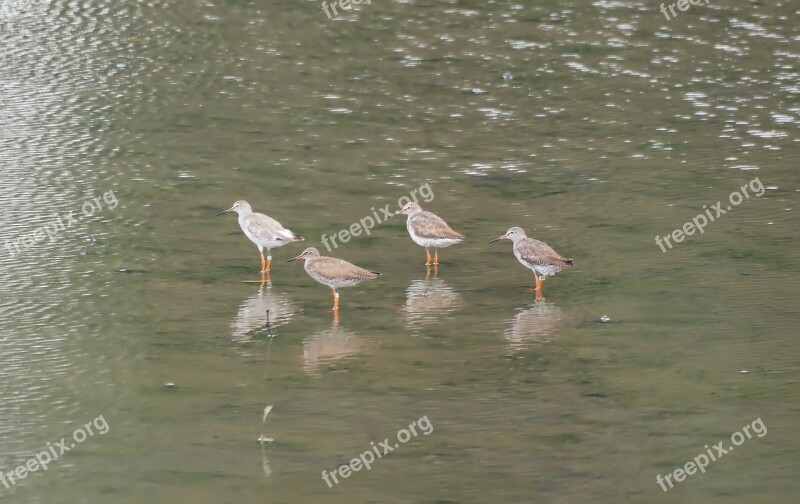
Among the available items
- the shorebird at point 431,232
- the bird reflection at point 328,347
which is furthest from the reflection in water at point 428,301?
the bird reflection at point 328,347

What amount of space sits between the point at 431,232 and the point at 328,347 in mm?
2746

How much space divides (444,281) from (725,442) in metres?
4.68

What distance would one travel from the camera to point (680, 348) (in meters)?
12.5

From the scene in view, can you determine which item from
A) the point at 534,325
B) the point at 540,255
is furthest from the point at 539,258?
the point at 534,325

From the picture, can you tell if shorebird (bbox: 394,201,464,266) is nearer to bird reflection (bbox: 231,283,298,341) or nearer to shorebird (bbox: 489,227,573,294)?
shorebird (bbox: 489,227,573,294)

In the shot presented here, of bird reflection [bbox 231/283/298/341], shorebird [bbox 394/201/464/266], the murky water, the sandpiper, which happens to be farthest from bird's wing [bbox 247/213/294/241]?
shorebird [bbox 394/201/464/266]

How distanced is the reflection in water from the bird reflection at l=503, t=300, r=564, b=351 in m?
0.78

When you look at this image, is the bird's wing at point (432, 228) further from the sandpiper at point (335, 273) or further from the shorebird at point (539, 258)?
the sandpiper at point (335, 273)

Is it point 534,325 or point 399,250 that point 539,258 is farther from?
point 399,250

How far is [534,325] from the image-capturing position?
43.4 feet

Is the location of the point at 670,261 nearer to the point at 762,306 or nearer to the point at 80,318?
the point at 762,306

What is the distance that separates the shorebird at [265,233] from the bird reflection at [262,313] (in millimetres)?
612

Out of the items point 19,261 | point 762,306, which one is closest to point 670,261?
point 762,306

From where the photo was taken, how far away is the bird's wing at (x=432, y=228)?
14891 millimetres
